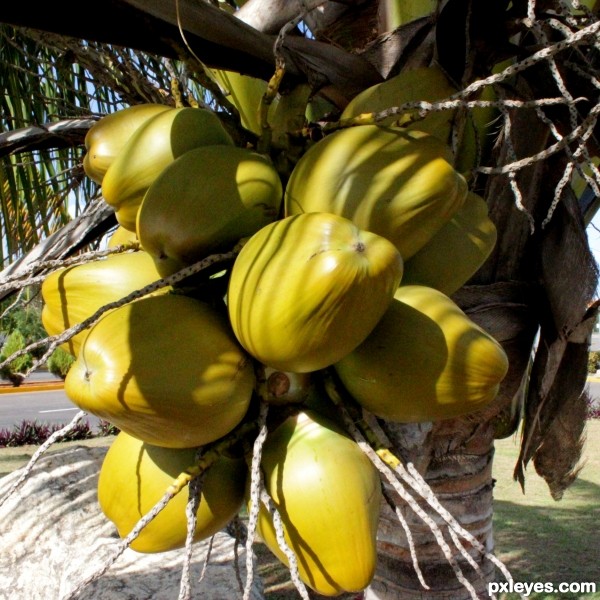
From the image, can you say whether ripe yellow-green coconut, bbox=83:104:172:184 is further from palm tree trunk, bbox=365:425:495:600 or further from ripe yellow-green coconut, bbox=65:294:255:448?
palm tree trunk, bbox=365:425:495:600

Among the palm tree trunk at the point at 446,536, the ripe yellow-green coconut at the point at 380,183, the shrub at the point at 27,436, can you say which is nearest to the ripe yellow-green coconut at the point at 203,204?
the ripe yellow-green coconut at the point at 380,183

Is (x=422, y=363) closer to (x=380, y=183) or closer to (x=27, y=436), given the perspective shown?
(x=380, y=183)

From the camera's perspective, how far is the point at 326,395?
94 centimetres

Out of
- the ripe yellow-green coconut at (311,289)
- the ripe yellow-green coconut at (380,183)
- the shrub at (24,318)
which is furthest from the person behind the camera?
the shrub at (24,318)

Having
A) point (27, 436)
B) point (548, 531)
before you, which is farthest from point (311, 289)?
point (27, 436)

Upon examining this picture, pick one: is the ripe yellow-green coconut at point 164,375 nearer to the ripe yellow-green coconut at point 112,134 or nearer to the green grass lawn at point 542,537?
the ripe yellow-green coconut at point 112,134

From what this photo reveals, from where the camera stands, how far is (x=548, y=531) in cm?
530

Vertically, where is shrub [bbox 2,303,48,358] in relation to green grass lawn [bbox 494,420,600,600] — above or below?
above

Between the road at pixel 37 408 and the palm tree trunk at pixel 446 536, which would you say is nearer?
the palm tree trunk at pixel 446 536

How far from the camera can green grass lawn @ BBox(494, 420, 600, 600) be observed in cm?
434

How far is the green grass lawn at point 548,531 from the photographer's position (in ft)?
14.2

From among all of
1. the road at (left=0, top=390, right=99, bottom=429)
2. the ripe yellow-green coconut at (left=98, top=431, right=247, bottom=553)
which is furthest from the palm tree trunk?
the road at (left=0, top=390, right=99, bottom=429)

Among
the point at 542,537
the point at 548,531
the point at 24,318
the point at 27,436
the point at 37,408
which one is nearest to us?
the point at 24,318

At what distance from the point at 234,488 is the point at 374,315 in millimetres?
331
